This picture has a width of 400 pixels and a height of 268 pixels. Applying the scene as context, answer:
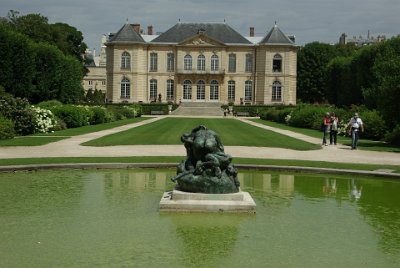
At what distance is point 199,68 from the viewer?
70.1m

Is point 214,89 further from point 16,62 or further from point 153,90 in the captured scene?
point 16,62

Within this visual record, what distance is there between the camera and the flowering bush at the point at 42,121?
2503 centimetres

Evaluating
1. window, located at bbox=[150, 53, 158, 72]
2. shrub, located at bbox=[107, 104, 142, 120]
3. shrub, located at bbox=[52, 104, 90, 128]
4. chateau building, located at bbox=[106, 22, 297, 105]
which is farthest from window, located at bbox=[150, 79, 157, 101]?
shrub, located at bbox=[52, 104, 90, 128]

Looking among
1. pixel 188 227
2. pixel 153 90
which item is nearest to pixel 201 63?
pixel 153 90

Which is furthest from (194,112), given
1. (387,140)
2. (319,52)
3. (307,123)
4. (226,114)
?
(387,140)

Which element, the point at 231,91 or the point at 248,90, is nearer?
the point at 248,90

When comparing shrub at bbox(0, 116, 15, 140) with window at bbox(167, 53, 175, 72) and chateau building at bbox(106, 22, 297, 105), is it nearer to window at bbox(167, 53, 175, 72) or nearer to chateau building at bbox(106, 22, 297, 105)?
chateau building at bbox(106, 22, 297, 105)

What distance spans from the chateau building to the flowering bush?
141 ft

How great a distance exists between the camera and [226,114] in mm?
58969

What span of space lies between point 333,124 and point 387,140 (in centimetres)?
257

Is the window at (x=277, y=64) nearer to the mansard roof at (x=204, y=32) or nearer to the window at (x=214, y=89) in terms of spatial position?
the mansard roof at (x=204, y=32)

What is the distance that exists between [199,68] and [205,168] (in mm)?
62288

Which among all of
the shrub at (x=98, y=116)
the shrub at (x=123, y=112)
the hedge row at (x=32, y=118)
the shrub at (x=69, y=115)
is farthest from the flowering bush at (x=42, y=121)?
the shrub at (x=123, y=112)

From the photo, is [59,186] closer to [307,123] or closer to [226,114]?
[307,123]
